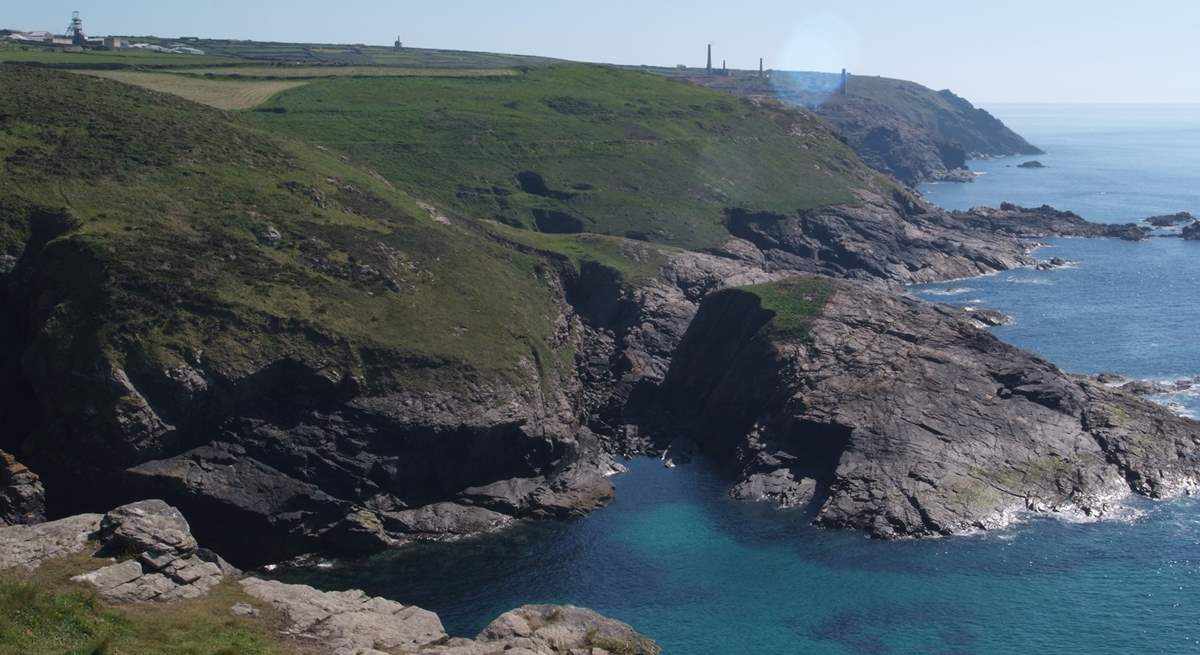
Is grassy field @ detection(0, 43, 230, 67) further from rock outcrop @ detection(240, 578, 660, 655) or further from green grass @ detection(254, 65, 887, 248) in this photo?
rock outcrop @ detection(240, 578, 660, 655)

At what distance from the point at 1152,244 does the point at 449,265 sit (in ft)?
449

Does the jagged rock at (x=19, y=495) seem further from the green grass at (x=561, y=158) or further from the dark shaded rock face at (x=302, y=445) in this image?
the green grass at (x=561, y=158)

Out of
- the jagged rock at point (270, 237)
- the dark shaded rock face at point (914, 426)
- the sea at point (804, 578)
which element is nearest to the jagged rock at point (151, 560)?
the sea at point (804, 578)

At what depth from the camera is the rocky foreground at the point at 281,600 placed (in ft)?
A: 190

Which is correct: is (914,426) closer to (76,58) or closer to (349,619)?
(349,619)

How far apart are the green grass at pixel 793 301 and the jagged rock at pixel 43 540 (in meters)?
60.1

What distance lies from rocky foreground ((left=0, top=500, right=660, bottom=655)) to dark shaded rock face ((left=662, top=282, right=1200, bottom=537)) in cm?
2812

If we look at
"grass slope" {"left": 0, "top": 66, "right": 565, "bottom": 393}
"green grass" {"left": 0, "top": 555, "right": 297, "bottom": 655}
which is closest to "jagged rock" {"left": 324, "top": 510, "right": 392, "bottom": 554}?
"grass slope" {"left": 0, "top": 66, "right": 565, "bottom": 393}

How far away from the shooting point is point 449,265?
109 metres

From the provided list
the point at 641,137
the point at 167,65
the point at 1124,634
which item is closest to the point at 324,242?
the point at 1124,634

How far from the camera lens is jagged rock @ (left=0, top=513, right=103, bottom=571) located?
5934cm

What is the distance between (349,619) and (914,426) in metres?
49.1

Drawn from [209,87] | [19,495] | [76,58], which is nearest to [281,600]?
[19,495]

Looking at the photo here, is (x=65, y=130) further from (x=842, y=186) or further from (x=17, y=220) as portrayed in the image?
(x=842, y=186)
